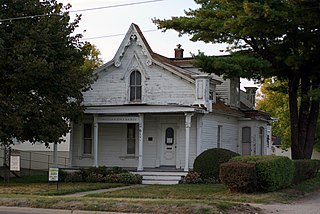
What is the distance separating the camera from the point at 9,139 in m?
25.3

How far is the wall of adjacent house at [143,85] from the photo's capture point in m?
29.2

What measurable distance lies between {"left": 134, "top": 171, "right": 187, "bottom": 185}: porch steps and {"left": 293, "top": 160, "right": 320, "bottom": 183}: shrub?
5.38m

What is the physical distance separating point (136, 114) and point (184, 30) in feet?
16.2

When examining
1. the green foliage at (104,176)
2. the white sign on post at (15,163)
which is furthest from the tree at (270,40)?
the white sign on post at (15,163)

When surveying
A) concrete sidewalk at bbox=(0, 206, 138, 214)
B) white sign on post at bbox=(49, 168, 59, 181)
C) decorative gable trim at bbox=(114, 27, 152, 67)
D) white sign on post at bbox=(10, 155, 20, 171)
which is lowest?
concrete sidewalk at bbox=(0, 206, 138, 214)

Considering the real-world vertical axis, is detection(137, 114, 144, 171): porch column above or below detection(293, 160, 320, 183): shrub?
above

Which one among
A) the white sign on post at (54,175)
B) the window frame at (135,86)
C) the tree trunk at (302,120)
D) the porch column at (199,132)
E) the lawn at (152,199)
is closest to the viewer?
the lawn at (152,199)

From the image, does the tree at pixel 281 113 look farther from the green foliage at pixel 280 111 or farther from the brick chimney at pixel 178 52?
the brick chimney at pixel 178 52

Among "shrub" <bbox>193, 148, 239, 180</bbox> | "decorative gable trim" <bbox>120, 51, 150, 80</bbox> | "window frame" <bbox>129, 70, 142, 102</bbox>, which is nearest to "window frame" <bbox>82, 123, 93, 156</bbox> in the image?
"window frame" <bbox>129, 70, 142, 102</bbox>

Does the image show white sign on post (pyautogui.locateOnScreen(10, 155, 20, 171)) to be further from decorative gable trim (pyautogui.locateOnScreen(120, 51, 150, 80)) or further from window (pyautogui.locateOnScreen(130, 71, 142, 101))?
decorative gable trim (pyautogui.locateOnScreen(120, 51, 150, 80))

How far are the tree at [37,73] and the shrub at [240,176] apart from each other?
8.87m

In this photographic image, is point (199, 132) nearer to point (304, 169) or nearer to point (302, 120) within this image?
point (304, 169)

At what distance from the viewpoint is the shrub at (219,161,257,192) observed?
20.0 m

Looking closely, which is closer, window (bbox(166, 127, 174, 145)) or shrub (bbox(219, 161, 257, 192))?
shrub (bbox(219, 161, 257, 192))
